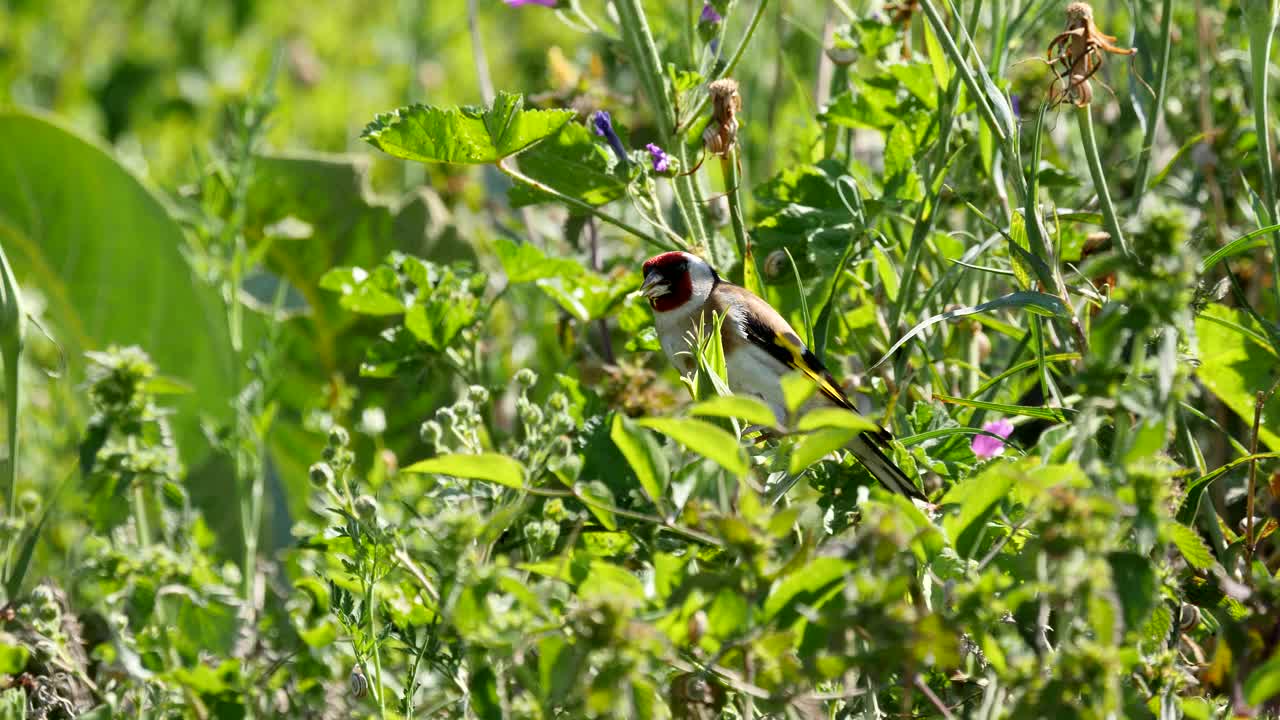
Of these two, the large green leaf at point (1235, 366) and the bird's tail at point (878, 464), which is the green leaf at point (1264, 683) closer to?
the bird's tail at point (878, 464)

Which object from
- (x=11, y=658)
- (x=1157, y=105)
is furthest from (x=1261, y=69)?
(x=11, y=658)

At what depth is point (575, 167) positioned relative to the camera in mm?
1672

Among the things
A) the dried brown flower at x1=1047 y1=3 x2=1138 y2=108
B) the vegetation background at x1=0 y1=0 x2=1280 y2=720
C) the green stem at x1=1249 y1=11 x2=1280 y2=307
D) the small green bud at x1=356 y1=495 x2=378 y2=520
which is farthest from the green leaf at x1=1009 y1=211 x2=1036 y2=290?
the small green bud at x1=356 y1=495 x2=378 y2=520

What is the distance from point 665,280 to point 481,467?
2.88 ft

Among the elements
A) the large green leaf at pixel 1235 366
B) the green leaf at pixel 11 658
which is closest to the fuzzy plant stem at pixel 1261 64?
the large green leaf at pixel 1235 366

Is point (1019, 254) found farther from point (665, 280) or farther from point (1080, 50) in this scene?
point (665, 280)

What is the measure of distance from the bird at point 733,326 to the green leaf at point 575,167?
5.5 inches

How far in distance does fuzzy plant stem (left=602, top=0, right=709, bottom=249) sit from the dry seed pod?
88 millimetres

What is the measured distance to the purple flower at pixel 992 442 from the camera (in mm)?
1603

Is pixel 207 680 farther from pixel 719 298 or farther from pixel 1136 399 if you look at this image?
pixel 719 298

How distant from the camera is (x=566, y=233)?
2051 mm

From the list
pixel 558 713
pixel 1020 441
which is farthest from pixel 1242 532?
pixel 558 713

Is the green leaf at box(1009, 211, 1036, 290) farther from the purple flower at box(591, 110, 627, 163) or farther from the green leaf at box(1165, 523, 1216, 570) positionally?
the purple flower at box(591, 110, 627, 163)

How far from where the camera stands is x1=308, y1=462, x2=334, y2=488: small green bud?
1.32m
